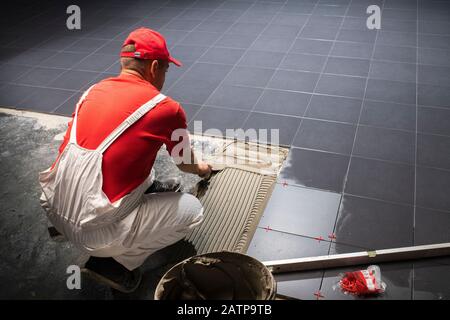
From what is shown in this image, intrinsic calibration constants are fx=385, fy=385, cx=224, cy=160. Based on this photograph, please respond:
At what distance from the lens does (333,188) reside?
271 centimetres

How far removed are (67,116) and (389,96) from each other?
10.1 ft

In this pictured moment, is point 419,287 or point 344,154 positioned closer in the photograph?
point 419,287

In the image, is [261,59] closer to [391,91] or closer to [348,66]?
[348,66]

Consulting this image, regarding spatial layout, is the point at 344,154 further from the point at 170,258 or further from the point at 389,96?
the point at 170,258

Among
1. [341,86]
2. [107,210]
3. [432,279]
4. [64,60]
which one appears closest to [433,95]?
[341,86]

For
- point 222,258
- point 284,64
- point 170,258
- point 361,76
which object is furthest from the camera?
point 284,64

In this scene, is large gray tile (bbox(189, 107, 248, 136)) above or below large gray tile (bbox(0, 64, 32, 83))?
above

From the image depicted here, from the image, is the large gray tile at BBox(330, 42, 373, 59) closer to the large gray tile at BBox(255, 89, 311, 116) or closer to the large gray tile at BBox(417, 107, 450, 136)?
the large gray tile at BBox(255, 89, 311, 116)

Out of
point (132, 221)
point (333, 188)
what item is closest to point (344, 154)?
point (333, 188)

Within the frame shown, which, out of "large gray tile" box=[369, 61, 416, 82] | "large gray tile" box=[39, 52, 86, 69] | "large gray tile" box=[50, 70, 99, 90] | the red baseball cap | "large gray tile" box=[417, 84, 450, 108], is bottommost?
"large gray tile" box=[50, 70, 99, 90]

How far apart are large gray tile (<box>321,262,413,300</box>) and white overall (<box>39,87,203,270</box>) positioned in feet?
2.59

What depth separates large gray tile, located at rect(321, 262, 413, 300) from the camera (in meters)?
2.01

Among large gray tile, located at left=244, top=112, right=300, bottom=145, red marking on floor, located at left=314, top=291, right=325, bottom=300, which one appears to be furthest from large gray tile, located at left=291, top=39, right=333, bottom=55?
red marking on floor, located at left=314, top=291, right=325, bottom=300
